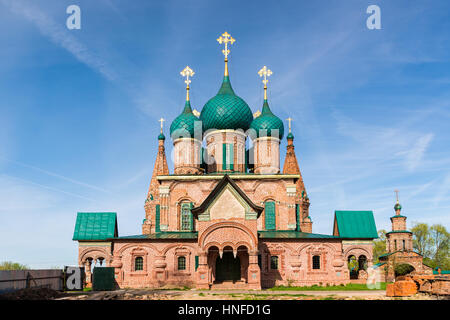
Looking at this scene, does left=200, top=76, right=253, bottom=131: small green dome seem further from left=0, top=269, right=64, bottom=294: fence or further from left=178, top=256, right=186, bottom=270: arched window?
left=0, top=269, right=64, bottom=294: fence

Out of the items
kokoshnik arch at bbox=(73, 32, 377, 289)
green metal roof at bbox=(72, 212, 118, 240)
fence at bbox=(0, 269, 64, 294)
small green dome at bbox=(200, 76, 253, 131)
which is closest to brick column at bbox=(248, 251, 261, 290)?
kokoshnik arch at bbox=(73, 32, 377, 289)

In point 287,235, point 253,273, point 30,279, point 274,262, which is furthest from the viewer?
point 287,235

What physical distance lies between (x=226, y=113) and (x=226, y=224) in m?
10.7

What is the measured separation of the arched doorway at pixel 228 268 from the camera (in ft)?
82.4

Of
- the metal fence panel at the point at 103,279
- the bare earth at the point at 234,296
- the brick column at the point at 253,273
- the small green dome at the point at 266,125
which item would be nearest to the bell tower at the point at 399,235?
the small green dome at the point at 266,125

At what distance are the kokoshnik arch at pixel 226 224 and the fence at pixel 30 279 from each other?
191 inches

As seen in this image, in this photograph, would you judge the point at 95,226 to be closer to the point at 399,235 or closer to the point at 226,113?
the point at 226,113

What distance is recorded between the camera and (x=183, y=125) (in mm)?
33406

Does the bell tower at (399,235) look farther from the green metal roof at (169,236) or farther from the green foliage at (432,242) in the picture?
the green metal roof at (169,236)

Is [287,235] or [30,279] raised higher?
[287,235]

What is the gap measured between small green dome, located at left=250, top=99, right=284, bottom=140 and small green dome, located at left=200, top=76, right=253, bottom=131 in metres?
0.92

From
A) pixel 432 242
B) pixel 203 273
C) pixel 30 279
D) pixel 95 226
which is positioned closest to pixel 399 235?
pixel 432 242
